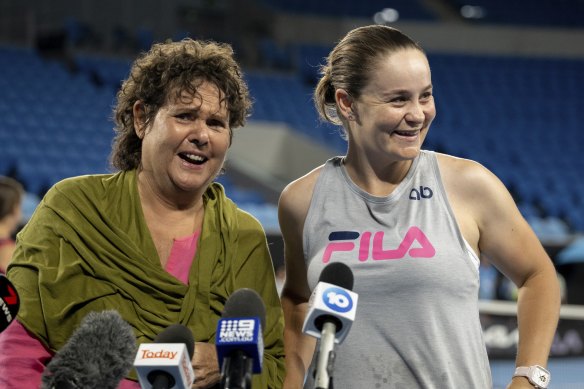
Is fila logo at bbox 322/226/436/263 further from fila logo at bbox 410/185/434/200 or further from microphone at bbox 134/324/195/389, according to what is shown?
microphone at bbox 134/324/195/389

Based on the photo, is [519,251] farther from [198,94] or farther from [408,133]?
[198,94]

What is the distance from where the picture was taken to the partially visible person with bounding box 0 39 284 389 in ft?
7.16

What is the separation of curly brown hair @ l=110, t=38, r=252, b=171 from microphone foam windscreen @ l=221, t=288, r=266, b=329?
808 millimetres

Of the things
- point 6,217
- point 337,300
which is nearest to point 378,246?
point 337,300

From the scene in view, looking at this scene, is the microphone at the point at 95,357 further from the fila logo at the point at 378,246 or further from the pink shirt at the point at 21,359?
the fila logo at the point at 378,246

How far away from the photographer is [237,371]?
5.02 feet

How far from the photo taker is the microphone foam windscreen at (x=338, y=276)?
170 cm

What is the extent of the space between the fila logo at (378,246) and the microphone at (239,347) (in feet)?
2.27

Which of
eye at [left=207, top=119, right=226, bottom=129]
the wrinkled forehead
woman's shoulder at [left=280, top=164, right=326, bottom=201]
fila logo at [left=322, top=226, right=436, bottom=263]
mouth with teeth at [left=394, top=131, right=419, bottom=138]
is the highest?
the wrinkled forehead

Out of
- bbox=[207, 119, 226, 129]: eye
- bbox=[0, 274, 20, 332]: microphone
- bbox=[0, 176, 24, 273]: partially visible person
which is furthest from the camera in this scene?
bbox=[0, 176, 24, 273]: partially visible person

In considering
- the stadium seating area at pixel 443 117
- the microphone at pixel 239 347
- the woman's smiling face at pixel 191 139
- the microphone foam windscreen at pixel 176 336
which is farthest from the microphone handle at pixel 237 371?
the stadium seating area at pixel 443 117

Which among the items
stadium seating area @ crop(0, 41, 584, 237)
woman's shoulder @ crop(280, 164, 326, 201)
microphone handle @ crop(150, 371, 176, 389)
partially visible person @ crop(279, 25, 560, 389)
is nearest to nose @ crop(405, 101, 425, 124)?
partially visible person @ crop(279, 25, 560, 389)

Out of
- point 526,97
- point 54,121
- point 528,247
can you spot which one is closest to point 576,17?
→ point 526,97

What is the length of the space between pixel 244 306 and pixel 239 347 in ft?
0.33
